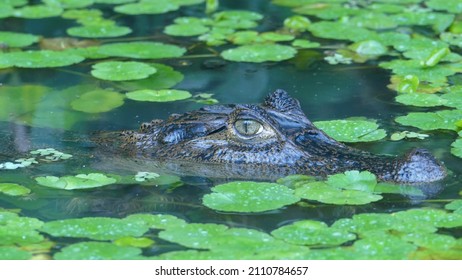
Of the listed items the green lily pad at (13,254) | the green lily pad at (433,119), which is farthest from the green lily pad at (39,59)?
the green lily pad at (13,254)

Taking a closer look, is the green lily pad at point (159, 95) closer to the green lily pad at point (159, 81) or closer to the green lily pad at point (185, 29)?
the green lily pad at point (159, 81)

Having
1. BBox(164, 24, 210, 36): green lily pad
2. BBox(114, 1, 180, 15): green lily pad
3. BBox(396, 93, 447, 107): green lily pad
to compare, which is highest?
BBox(396, 93, 447, 107): green lily pad

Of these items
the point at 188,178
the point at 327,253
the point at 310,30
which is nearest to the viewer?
the point at 327,253

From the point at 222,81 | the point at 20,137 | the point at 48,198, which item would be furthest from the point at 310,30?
the point at 48,198

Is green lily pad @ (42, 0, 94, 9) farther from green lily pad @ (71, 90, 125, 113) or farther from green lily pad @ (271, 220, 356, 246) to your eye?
green lily pad @ (271, 220, 356, 246)

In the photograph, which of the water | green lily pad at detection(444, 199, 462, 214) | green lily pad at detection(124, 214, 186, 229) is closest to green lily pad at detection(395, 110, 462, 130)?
the water

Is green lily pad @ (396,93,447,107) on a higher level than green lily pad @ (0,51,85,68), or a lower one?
higher

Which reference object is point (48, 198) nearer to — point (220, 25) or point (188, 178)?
point (188, 178)
